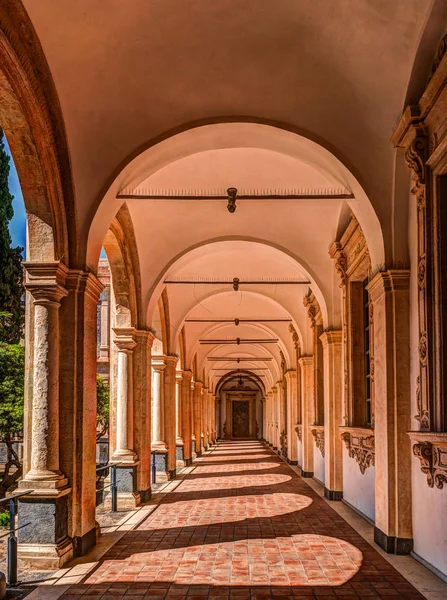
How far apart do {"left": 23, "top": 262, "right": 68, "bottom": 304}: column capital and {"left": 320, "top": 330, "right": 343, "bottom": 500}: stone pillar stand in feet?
24.2

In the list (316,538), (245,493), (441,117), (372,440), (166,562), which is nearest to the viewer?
(441,117)

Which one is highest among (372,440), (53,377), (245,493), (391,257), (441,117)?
(441,117)

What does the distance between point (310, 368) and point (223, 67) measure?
40.0ft

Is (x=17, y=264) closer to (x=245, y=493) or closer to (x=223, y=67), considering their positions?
(x=245, y=493)

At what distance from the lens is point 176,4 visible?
766 centimetres

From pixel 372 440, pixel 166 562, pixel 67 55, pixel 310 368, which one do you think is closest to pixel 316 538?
pixel 372 440

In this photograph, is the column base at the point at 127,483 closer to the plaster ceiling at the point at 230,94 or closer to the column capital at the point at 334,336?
the column capital at the point at 334,336

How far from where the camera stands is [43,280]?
8.66 meters

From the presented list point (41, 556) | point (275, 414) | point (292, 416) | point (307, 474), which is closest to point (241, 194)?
point (41, 556)

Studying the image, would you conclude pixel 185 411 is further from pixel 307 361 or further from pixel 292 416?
pixel 307 361

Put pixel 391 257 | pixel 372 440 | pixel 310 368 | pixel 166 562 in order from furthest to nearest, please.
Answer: pixel 310 368 < pixel 372 440 < pixel 391 257 < pixel 166 562

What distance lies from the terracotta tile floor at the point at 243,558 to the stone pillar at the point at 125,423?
0.75 m

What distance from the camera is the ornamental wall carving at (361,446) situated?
37.1ft

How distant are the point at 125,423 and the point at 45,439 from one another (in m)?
5.46
